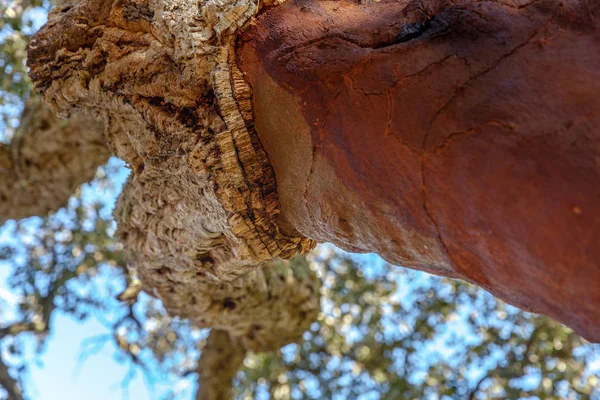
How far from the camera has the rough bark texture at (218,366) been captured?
18.3 ft

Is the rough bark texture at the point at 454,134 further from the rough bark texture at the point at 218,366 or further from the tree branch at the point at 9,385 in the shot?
the tree branch at the point at 9,385

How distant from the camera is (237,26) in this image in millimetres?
2195

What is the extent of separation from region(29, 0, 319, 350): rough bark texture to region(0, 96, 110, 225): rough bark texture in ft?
7.09

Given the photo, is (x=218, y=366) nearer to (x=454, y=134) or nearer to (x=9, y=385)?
(x=9, y=385)

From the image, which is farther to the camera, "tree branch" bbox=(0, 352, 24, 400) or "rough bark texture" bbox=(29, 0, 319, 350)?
"tree branch" bbox=(0, 352, 24, 400)

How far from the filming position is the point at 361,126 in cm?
173

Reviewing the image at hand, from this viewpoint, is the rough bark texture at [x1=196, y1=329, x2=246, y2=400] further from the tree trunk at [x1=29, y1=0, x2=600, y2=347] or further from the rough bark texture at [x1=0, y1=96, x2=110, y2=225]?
the tree trunk at [x1=29, y1=0, x2=600, y2=347]

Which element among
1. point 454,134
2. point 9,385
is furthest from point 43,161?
point 454,134

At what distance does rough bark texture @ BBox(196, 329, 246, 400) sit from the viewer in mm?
5570

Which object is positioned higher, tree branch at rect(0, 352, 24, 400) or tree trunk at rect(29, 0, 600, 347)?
tree trunk at rect(29, 0, 600, 347)

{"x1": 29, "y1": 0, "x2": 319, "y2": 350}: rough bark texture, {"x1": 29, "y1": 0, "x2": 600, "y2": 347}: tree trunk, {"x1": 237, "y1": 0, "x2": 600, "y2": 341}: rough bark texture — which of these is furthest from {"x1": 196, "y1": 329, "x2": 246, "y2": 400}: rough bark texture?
{"x1": 237, "y1": 0, "x2": 600, "y2": 341}: rough bark texture

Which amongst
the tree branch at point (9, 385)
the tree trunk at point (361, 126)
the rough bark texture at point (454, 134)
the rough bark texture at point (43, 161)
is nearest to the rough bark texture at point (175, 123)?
the tree trunk at point (361, 126)

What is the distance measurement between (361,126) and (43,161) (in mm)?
4641

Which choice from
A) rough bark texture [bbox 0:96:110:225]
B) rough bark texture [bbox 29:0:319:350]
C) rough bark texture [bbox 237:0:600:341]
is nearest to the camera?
rough bark texture [bbox 237:0:600:341]
